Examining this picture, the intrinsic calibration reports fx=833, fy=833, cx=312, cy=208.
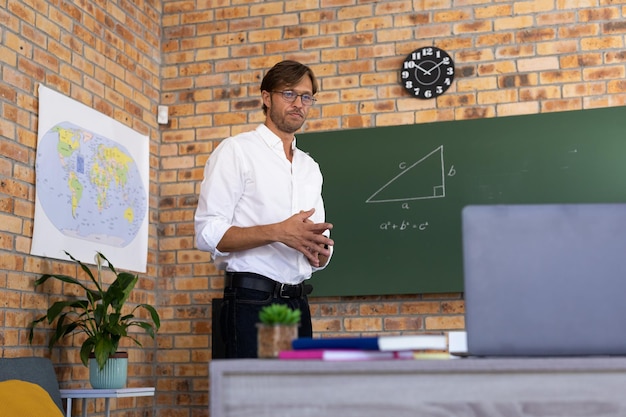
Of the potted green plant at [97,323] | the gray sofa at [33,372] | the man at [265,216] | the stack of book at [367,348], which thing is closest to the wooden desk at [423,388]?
the stack of book at [367,348]

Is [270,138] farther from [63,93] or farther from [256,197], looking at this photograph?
[63,93]

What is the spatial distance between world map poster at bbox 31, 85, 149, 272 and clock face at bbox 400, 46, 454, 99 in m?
1.55

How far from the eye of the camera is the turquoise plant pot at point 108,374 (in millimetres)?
3715

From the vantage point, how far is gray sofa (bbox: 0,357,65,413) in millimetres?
3236

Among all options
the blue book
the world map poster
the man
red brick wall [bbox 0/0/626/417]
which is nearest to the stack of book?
the blue book

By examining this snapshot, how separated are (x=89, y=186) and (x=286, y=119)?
1.58 meters

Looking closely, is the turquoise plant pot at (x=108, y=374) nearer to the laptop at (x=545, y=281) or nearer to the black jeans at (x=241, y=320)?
the black jeans at (x=241, y=320)

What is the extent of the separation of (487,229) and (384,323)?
317cm

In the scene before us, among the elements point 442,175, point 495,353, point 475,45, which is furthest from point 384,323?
point 495,353

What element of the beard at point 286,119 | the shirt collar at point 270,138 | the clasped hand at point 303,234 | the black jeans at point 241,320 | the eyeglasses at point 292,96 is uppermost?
the eyeglasses at point 292,96

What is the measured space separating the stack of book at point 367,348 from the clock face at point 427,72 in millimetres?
3388

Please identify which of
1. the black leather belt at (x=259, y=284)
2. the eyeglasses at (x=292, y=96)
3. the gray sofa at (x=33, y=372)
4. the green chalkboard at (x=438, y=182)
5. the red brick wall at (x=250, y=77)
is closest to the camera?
the black leather belt at (x=259, y=284)

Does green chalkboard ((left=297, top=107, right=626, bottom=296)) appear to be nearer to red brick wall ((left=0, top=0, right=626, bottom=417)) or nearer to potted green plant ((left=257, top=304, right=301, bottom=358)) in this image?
red brick wall ((left=0, top=0, right=626, bottom=417))

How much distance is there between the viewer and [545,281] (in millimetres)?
1302
